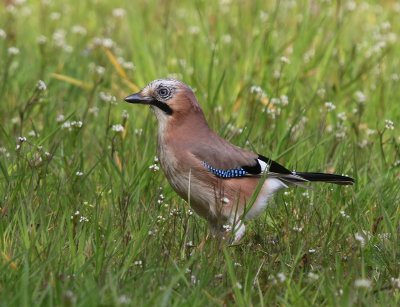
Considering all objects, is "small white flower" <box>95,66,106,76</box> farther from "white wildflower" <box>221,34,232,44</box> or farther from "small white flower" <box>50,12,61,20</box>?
"small white flower" <box>50,12,61,20</box>

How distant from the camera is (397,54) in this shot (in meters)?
9.53

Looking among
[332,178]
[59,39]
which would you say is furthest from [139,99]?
[59,39]

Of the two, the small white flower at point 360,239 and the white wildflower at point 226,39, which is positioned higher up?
the white wildflower at point 226,39

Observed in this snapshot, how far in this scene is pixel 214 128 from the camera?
24.2 feet

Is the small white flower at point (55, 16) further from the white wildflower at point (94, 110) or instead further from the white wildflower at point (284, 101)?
the white wildflower at point (284, 101)

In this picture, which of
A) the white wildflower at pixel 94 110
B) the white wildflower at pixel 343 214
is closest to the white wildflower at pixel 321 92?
the white wildflower at pixel 94 110

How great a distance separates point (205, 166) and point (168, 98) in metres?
0.48

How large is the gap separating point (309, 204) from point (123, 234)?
131 cm

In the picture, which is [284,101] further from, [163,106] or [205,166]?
[205,166]

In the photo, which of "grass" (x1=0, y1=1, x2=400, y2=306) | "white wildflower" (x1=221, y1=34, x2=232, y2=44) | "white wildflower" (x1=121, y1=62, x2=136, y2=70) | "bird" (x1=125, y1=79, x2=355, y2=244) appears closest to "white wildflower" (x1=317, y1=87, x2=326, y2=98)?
"grass" (x1=0, y1=1, x2=400, y2=306)

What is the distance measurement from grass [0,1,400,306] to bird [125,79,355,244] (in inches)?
A: 4.8

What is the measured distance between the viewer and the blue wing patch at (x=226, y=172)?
591 cm

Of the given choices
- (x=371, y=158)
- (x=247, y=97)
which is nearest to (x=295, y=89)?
(x=247, y=97)

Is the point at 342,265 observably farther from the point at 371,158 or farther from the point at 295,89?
the point at 295,89
